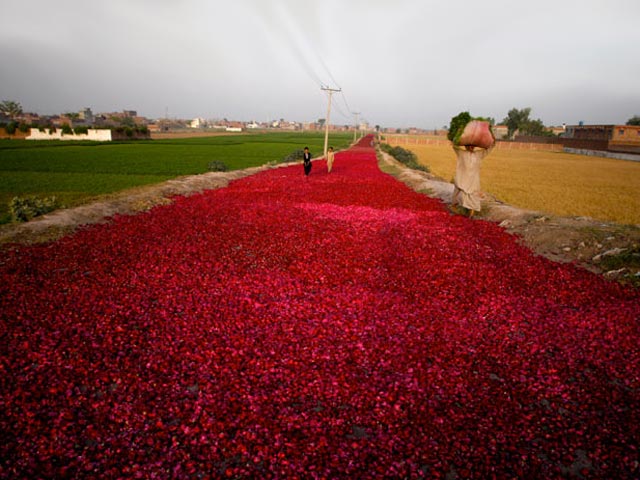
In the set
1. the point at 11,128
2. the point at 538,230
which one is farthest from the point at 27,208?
the point at 11,128

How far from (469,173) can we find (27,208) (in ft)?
54.1

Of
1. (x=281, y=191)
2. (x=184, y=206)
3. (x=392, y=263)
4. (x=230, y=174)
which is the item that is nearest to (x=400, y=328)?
(x=392, y=263)

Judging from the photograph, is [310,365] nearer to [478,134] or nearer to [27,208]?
[478,134]

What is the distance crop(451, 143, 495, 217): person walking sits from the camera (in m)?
A: 14.0

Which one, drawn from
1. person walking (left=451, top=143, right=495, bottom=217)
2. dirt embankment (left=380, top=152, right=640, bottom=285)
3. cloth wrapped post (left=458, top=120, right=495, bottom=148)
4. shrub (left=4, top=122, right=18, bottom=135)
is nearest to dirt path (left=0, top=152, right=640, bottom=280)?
dirt embankment (left=380, top=152, right=640, bottom=285)

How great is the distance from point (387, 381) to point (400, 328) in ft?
4.77

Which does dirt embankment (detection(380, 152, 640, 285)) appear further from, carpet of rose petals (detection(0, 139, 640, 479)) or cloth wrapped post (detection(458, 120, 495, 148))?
cloth wrapped post (detection(458, 120, 495, 148))

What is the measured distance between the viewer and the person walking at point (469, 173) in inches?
551

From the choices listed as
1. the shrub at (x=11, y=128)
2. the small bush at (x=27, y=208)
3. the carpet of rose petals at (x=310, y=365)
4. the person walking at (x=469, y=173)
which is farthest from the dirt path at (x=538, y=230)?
the shrub at (x=11, y=128)

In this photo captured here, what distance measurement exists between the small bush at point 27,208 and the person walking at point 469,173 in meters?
16.0

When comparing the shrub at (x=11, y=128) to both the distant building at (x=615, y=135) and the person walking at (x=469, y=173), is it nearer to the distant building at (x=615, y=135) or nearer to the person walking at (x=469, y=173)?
the person walking at (x=469, y=173)

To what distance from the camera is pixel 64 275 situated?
7.81 m

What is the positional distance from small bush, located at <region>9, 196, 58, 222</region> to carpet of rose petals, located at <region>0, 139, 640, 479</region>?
368 cm

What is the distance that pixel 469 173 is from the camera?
46.6 ft
